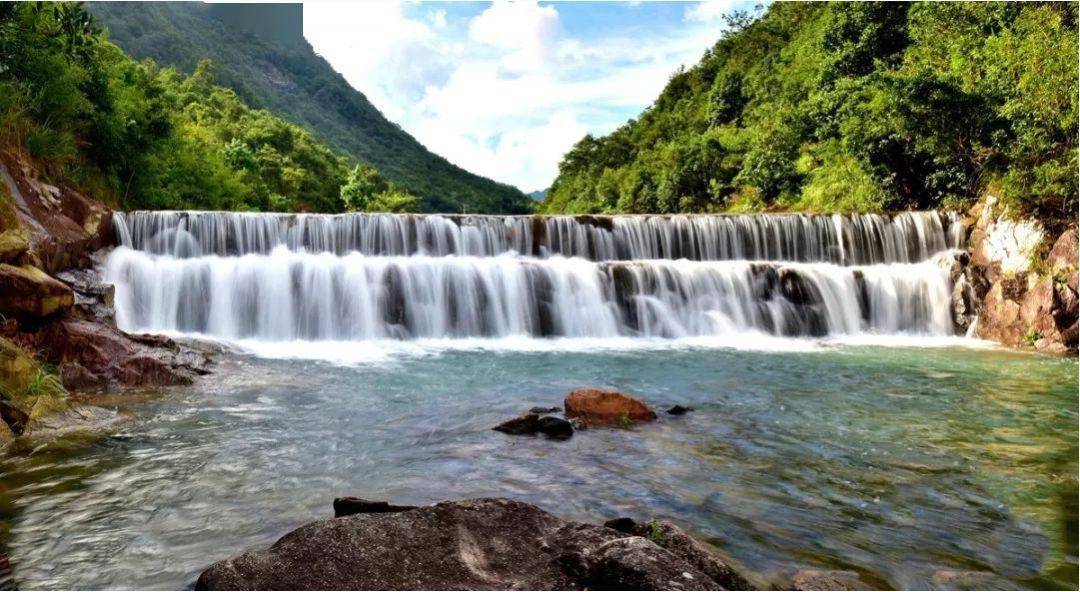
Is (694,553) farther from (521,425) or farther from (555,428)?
(521,425)

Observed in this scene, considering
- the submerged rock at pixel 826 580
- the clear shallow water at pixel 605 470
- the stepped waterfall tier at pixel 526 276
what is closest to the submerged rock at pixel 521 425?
the clear shallow water at pixel 605 470

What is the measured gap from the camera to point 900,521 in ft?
17.1

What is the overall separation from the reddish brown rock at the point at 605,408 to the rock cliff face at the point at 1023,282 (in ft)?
37.5

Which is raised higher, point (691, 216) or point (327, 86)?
point (327, 86)

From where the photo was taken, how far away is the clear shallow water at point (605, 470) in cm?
466

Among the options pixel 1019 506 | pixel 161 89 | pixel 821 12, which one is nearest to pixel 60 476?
pixel 1019 506

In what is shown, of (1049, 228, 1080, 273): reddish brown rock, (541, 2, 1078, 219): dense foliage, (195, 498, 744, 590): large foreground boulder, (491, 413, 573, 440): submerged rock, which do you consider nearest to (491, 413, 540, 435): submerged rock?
(491, 413, 573, 440): submerged rock

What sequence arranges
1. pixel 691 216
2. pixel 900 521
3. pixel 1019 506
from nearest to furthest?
1. pixel 900 521
2. pixel 1019 506
3. pixel 691 216

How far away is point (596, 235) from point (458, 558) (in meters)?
17.1

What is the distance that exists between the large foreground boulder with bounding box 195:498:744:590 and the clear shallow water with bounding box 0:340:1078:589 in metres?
0.93

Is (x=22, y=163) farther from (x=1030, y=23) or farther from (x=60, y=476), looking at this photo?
(x=1030, y=23)

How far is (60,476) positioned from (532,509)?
171 inches

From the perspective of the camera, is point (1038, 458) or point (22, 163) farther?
point (22, 163)

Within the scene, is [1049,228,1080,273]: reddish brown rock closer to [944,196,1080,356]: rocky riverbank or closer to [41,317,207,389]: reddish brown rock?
[944,196,1080,356]: rocky riverbank
